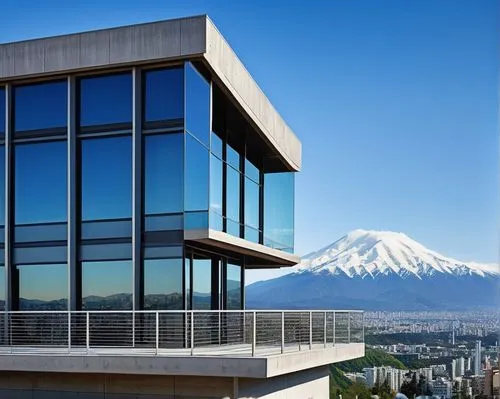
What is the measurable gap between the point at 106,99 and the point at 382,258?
115 meters

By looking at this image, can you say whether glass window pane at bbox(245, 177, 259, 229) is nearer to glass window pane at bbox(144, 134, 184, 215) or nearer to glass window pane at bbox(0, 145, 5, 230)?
glass window pane at bbox(144, 134, 184, 215)

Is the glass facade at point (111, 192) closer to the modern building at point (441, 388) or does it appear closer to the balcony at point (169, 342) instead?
the balcony at point (169, 342)

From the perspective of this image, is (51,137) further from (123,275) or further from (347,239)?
(347,239)

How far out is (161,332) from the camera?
11547 millimetres

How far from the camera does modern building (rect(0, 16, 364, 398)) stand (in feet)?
38.0

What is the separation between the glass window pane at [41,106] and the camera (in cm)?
1367

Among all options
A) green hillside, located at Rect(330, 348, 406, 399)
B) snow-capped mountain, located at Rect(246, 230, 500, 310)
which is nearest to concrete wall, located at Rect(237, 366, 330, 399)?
green hillside, located at Rect(330, 348, 406, 399)

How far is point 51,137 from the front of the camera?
44.9 feet

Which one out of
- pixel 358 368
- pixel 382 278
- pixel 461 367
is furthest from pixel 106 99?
pixel 382 278

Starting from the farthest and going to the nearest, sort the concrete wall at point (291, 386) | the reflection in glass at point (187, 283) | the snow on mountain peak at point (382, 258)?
the snow on mountain peak at point (382, 258), the reflection in glass at point (187, 283), the concrete wall at point (291, 386)

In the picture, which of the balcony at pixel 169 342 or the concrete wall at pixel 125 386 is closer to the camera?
the balcony at pixel 169 342

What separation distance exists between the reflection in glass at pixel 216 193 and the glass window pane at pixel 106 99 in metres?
2.10

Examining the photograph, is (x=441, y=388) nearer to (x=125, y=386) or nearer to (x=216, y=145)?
(x=216, y=145)

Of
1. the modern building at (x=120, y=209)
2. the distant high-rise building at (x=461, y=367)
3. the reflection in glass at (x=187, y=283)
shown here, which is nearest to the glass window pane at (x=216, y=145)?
the modern building at (x=120, y=209)
